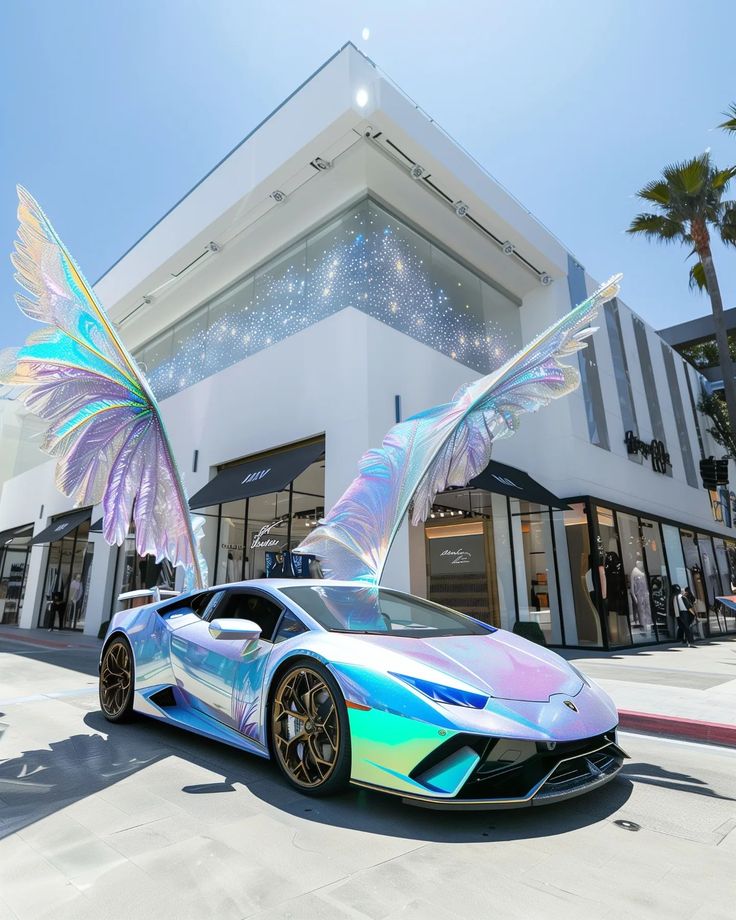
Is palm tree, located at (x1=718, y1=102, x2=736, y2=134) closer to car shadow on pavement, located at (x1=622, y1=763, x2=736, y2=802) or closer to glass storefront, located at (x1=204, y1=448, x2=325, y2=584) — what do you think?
glass storefront, located at (x1=204, y1=448, x2=325, y2=584)

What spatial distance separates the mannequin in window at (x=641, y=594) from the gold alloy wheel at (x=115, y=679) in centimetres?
1297

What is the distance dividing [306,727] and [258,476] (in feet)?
30.0

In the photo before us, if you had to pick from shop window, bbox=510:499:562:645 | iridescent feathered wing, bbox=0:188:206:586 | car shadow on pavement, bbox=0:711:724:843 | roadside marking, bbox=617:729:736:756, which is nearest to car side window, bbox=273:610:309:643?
car shadow on pavement, bbox=0:711:724:843

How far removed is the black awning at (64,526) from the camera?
1908cm

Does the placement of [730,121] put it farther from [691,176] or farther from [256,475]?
[256,475]

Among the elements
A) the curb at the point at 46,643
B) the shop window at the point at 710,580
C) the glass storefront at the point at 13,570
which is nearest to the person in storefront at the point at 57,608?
the curb at the point at 46,643

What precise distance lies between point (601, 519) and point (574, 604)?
2.26 metres

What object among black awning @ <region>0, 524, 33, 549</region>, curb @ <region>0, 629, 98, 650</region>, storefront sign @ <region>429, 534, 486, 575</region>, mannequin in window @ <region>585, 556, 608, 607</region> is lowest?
curb @ <region>0, 629, 98, 650</region>

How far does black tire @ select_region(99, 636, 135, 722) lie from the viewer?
4861 mm

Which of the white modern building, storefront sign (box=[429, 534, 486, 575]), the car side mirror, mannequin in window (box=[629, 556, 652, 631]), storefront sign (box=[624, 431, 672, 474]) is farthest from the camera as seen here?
storefront sign (box=[624, 431, 672, 474])

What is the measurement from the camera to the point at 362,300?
38.9 ft

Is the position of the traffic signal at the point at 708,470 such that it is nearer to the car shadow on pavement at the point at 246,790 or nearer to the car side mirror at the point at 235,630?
the car shadow on pavement at the point at 246,790

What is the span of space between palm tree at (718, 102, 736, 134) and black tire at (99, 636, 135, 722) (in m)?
21.0

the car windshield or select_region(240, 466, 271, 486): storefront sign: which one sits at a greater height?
select_region(240, 466, 271, 486): storefront sign
